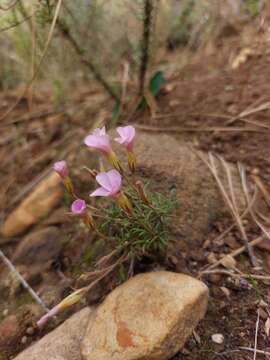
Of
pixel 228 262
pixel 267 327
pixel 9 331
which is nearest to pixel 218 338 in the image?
pixel 267 327

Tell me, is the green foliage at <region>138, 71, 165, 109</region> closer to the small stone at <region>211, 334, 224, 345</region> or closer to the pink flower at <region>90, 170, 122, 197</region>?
the pink flower at <region>90, 170, 122, 197</region>

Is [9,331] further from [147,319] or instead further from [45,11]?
[45,11]

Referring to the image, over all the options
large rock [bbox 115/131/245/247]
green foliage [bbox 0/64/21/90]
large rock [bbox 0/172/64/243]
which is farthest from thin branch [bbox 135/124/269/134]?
green foliage [bbox 0/64/21/90]

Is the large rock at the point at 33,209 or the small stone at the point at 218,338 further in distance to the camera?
the large rock at the point at 33,209

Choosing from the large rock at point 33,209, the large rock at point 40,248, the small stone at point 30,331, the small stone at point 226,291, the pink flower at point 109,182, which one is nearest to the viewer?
the pink flower at point 109,182

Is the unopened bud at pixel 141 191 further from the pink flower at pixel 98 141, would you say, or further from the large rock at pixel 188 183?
the large rock at pixel 188 183

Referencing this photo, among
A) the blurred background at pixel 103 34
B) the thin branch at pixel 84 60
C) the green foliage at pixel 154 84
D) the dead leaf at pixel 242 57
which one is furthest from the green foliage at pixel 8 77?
the dead leaf at pixel 242 57
